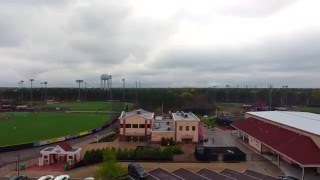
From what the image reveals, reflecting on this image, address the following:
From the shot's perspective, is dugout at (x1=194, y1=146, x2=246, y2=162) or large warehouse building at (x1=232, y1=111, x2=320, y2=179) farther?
dugout at (x1=194, y1=146, x2=246, y2=162)

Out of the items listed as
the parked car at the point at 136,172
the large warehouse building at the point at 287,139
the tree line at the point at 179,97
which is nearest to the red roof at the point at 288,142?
the large warehouse building at the point at 287,139

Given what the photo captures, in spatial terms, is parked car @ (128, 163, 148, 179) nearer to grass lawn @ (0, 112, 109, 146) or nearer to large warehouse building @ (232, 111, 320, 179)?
large warehouse building @ (232, 111, 320, 179)

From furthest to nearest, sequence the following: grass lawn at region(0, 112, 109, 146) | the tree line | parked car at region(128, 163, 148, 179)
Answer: the tree line
grass lawn at region(0, 112, 109, 146)
parked car at region(128, 163, 148, 179)

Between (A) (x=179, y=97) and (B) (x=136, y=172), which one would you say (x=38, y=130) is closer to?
(B) (x=136, y=172)

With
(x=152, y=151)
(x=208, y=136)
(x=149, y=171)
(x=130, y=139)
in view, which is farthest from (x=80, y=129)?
(x=149, y=171)

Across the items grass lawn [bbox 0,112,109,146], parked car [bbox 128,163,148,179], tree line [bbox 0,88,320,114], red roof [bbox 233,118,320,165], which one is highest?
tree line [bbox 0,88,320,114]

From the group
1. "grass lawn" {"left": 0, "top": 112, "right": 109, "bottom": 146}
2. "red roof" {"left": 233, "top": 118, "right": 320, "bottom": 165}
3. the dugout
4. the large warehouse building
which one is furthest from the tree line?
the dugout

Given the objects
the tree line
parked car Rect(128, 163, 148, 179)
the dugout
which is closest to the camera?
parked car Rect(128, 163, 148, 179)

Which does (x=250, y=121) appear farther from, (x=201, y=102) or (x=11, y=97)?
(x=11, y=97)
